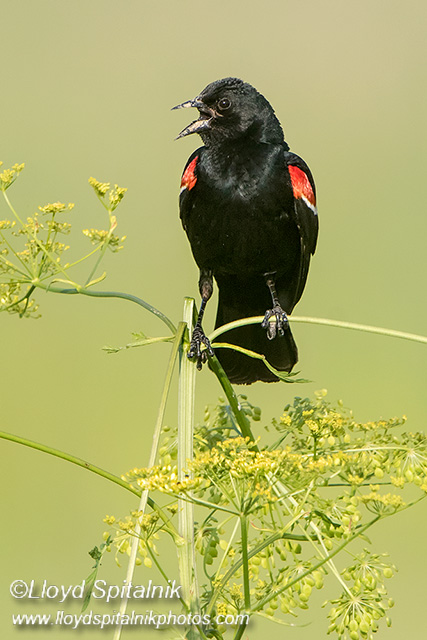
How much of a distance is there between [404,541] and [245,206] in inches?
79.3

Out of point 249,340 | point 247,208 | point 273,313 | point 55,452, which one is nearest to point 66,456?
point 55,452

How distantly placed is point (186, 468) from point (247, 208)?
1.60 meters

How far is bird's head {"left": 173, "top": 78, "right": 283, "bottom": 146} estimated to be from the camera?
2.72 m

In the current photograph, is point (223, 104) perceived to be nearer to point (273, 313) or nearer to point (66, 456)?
point (273, 313)

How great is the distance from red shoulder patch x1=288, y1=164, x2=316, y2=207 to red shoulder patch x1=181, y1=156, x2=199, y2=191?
0.33 m

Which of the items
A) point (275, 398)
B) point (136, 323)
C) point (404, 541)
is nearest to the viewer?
point (404, 541)

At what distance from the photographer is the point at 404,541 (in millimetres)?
3889

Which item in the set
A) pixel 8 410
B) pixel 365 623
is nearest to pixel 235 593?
pixel 365 623

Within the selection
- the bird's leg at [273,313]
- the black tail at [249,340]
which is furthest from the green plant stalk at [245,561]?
the black tail at [249,340]

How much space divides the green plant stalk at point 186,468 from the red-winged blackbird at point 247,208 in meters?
1.34

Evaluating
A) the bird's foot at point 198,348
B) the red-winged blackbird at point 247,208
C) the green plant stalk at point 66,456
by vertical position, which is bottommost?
the green plant stalk at point 66,456

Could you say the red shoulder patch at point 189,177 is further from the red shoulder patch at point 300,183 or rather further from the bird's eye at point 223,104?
the red shoulder patch at point 300,183

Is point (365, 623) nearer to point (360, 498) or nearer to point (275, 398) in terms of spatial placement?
point (360, 498)

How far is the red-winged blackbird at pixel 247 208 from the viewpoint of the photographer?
271 cm
